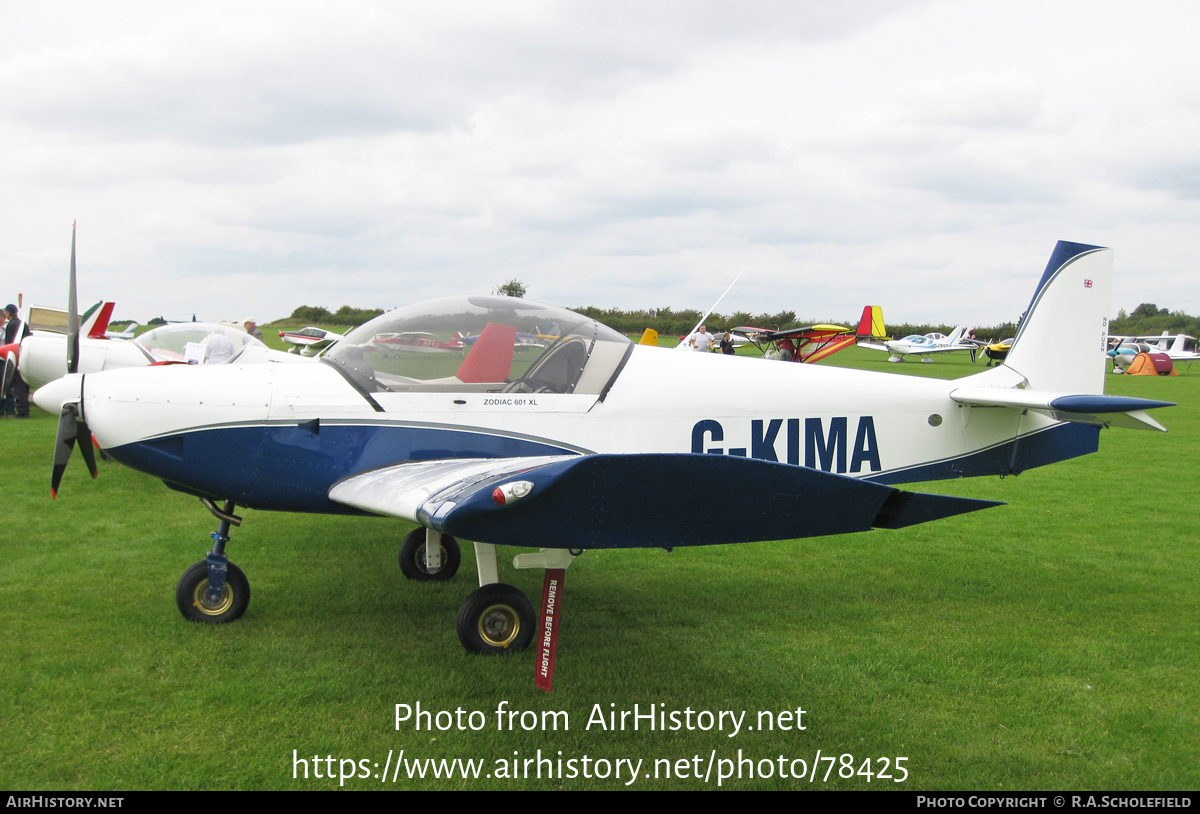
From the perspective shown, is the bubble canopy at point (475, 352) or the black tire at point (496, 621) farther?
the bubble canopy at point (475, 352)

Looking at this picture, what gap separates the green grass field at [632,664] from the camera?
3.14 meters

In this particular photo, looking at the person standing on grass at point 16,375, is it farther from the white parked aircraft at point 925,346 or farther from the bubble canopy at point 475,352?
the white parked aircraft at point 925,346

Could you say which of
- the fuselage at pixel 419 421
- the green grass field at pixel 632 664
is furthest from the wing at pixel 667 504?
the fuselage at pixel 419 421

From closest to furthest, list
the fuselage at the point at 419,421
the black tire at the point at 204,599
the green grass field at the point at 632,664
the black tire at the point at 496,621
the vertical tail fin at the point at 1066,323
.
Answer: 1. the green grass field at the point at 632,664
2. the black tire at the point at 496,621
3. the fuselage at the point at 419,421
4. the black tire at the point at 204,599
5. the vertical tail fin at the point at 1066,323

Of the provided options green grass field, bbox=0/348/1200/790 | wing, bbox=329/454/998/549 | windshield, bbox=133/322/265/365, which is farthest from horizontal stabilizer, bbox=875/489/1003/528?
windshield, bbox=133/322/265/365

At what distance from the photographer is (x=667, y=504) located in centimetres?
294

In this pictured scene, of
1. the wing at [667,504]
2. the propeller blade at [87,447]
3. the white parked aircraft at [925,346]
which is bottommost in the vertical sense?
the propeller blade at [87,447]

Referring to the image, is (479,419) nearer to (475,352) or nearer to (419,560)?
(475,352)

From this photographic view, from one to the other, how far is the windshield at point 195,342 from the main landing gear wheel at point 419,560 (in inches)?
229

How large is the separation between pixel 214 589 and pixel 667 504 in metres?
3.06

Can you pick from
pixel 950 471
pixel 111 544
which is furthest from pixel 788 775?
pixel 111 544

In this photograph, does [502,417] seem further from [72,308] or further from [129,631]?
[72,308]

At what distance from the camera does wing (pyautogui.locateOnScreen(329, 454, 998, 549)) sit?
278 centimetres

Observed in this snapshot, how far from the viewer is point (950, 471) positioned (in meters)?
5.19
